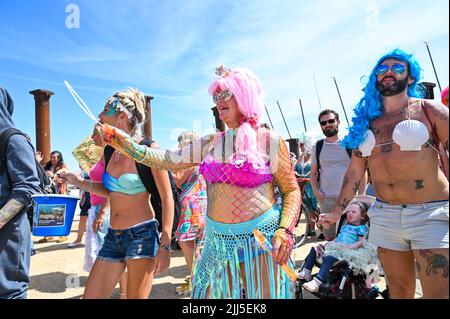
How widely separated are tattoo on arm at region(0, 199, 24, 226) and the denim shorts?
24.5 inches

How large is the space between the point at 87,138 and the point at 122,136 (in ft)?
7.00

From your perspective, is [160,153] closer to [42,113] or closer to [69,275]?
[69,275]

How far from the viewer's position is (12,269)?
2.26 metres

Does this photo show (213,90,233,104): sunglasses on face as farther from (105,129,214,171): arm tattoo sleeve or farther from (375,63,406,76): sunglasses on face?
(375,63,406,76): sunglasses on face

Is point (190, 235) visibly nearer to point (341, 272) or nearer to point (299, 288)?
point (299, 288)

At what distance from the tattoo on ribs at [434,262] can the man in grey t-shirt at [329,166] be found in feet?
7.84

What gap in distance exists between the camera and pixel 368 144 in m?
2.29

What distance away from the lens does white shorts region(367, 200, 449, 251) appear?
6.42 feet

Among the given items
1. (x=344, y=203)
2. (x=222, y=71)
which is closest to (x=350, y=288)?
(x=344, y=203)

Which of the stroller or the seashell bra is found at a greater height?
the seashell bra

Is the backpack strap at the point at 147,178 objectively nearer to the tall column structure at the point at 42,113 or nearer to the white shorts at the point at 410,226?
the white shorts at the point at 410,226

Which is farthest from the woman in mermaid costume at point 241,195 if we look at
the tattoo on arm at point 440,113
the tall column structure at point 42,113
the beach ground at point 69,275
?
the tall column structure at point 42,113

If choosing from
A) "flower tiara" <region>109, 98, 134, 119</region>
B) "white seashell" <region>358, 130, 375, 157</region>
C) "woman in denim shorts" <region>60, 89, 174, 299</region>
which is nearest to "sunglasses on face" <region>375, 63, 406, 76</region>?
"white seashell" <region>358, 130, 375, 157</region>
